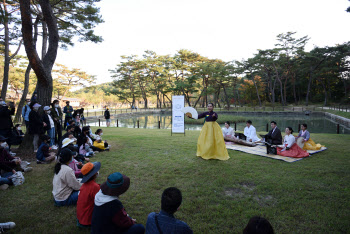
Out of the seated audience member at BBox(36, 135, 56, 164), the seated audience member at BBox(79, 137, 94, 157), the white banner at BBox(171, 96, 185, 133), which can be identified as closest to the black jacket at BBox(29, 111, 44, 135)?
the seated audience member at BBox(36, 135, 56, 164)

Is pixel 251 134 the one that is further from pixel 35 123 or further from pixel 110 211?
pixel 35 123

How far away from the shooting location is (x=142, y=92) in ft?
139

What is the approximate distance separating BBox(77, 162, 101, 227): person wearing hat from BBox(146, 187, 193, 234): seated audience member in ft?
3.42

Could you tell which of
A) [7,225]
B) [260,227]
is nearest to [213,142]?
[260,227]

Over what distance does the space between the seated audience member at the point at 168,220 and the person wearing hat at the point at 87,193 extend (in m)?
1.04

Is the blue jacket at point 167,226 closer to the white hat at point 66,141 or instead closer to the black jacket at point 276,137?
the white hat at point 66,141

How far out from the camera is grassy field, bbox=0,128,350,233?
269 centimetres

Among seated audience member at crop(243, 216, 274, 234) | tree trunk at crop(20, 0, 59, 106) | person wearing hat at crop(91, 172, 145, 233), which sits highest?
tree trunk at crop(20, 0, 59, 106)

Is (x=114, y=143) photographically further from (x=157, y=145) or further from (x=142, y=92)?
(x=142, y=92)

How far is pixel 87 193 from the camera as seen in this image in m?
2.44

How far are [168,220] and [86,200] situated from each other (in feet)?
4.17

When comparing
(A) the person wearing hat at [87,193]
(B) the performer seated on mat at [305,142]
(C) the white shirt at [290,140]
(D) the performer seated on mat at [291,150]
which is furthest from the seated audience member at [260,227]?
(B) the performer seated on mat at [305,142]

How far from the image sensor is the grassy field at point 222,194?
269 centimetres

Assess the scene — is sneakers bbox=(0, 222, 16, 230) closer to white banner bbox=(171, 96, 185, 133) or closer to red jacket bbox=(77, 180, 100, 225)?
red jacket bbox=(77, 180, 100, 225)
